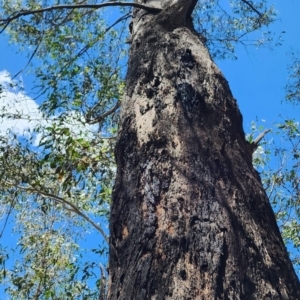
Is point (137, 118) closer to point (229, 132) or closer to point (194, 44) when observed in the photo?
point (229, 132)

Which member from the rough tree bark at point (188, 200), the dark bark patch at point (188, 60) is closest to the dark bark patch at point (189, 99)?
the rough tree bark at point (188, 200)

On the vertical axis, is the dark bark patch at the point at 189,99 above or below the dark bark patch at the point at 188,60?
below

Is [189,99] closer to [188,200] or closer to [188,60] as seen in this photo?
[188,60]

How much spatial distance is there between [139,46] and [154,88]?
59 centimetres

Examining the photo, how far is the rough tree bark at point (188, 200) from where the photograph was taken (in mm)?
1314

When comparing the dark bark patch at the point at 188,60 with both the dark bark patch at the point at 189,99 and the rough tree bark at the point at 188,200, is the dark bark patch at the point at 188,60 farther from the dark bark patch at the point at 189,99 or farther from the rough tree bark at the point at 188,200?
the dark bark patch at the point at 189,99

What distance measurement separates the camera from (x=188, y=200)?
1514mm

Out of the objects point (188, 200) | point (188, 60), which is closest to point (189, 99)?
point (188, 60)

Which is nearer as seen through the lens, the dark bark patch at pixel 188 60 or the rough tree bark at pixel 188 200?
the rough tree bark at pixel 188 200

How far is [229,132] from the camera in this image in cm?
191

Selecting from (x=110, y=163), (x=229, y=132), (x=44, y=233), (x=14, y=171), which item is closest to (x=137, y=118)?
(x=229, y=132)

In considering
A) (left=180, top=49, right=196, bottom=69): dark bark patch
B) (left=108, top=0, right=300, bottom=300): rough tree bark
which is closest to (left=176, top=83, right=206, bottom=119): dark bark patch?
(left=108, top=0, right=300, bottom=300): rough tree bark

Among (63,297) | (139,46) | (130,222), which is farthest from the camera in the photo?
(63,297)

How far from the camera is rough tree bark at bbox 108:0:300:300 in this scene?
1314mm
